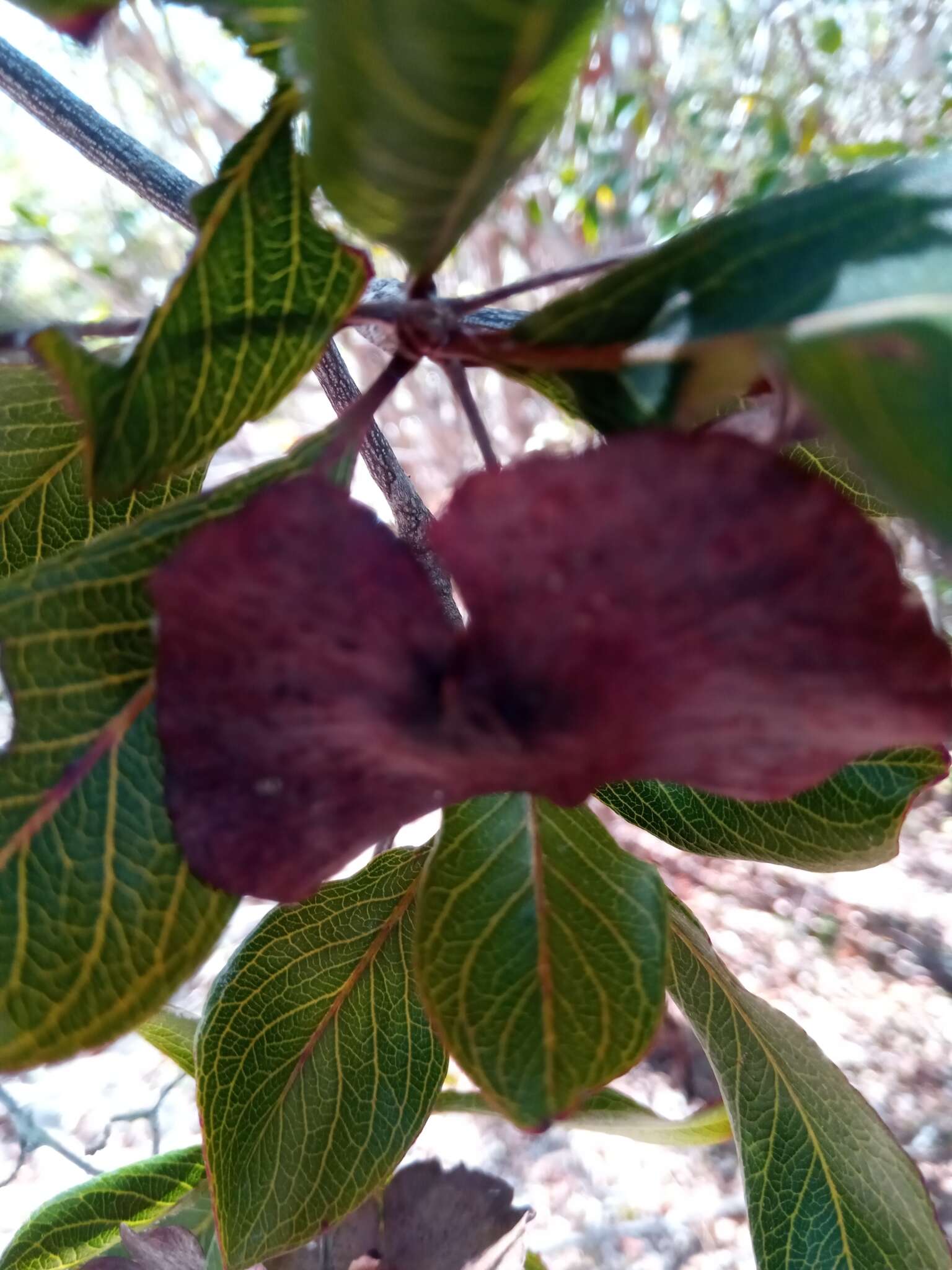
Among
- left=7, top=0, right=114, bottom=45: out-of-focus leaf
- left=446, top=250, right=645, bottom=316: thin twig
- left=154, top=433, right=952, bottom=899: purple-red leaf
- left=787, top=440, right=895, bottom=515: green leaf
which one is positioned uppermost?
left=7, top=0, right=114, bottom=45: out-of-focus leaf

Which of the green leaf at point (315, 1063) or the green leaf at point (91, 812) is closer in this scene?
the green leaf at point (91, 812)

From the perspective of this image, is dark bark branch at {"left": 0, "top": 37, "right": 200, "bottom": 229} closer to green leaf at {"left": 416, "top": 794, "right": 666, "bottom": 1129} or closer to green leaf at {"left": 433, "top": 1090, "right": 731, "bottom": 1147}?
green leaf at {"left": 416, "top": 794, "right": 666, "bottom": 1129}

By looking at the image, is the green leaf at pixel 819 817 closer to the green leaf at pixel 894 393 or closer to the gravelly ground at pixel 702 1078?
the green leaf at pixel 894 393

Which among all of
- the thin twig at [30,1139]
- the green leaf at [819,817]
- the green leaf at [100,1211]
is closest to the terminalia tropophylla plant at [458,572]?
the green leaf at [819,817]

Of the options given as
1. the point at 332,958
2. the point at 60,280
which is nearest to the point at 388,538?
the point at 332,958

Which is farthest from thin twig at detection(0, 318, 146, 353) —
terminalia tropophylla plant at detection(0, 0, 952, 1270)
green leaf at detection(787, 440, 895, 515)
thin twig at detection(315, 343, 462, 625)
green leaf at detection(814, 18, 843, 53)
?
green leaf at detection(814, 18, 843, 53)

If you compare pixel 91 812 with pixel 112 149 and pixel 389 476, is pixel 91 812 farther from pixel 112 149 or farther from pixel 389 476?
pixel 112 149

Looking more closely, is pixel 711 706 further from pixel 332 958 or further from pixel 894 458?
pixel 332 958
